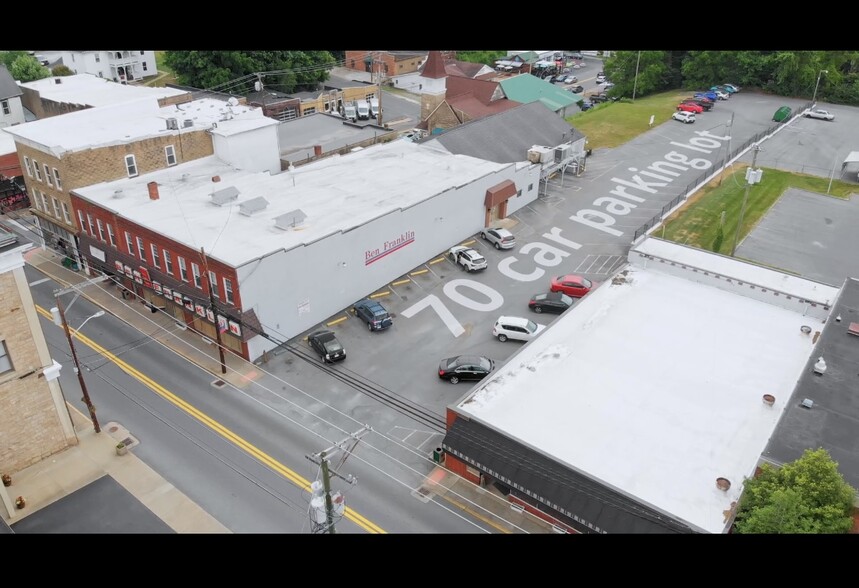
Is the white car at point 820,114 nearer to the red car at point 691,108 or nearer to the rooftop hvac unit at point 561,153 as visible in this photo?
the red car at point 691,108

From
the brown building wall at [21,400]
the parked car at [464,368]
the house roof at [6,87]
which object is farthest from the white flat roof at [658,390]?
the house roof at [6,87]

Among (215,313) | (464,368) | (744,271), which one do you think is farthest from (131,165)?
(744,271)

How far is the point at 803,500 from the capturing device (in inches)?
762

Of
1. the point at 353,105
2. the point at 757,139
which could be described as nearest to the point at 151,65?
the point at 353,105

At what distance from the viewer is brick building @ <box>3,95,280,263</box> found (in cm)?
4025

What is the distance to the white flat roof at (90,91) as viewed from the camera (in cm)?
5762

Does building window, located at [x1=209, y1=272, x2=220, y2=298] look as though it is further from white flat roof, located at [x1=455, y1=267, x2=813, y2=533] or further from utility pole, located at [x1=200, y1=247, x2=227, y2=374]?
white flat roof, located at [x1=455, y1=267, x2=813, y2=533]

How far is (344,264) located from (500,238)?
12.8m

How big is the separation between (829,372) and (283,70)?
70019 millimetres

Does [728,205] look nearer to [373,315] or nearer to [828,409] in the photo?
[828,409]

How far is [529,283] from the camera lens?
1623 inches

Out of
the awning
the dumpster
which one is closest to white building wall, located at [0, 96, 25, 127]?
the awning

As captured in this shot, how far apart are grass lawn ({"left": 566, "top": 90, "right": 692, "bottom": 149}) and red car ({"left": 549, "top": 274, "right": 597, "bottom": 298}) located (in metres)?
31.2

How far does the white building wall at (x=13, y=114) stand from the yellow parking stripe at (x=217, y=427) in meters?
40.2
